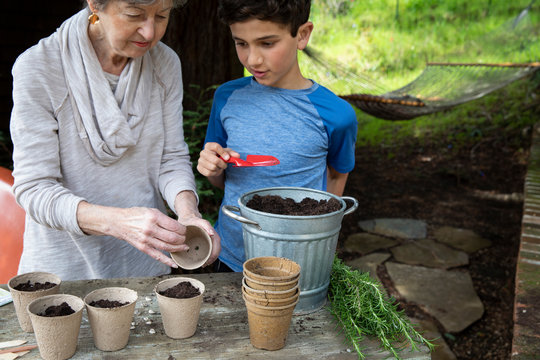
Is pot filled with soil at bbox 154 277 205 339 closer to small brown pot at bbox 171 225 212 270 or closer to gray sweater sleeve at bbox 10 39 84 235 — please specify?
small brown pot at bbox 171 225 212 270

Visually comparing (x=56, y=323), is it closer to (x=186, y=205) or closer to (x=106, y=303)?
(x=106, y=303)

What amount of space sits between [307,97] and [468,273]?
2.74m

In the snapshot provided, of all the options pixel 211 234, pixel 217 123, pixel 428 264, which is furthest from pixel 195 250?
pixel 428 264

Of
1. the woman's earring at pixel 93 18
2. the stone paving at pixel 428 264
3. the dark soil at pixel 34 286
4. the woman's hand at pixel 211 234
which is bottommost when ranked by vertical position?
the stone paving at pixel 428 264

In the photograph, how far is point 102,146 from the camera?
5.10 feet

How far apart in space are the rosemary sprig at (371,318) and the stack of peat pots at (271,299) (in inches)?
7.5

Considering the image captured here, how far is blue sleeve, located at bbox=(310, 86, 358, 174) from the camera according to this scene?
69.6 inches

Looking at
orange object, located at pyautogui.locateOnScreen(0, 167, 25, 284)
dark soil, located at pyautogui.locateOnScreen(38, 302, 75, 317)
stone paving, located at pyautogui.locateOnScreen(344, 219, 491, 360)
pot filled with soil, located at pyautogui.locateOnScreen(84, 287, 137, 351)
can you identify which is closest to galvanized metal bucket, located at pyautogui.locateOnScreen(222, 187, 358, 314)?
pot filled with soil, located at pyautogui.locateOnScreen(84, 287, 137, 351)

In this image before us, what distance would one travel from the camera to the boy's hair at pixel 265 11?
1.60m

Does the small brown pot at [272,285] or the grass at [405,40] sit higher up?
the grass at [405,40]

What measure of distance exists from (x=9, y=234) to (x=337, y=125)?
4.42 feet

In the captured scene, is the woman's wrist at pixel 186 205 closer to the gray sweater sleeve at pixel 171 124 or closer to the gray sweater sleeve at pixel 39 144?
the gray sweater sleeve at pixel 171 124

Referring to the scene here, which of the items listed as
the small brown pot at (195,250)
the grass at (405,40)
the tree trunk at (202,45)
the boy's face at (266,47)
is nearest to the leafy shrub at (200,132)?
the tree trunk at (202,45)

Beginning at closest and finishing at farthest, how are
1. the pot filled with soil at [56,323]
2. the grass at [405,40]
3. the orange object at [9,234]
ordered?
the pot filled with soil at [56,323] < the orange object at [9,234] < the grass at [405,40]
